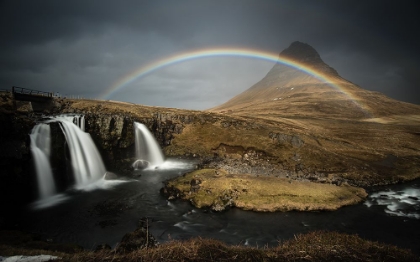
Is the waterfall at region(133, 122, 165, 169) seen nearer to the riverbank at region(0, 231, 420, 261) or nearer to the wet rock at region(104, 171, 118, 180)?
the wet rock at region(104, 171, 118, 180)

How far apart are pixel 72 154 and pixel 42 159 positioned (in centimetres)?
557

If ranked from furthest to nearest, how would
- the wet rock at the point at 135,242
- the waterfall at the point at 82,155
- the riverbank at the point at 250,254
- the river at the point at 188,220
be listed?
1. the waterfall at the point at 82,155
2. the river at the point at 188,220
3. the wet rock at the point at 135,242
4. the riverbank at the point at 250,254

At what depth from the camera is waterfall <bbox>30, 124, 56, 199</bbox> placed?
33116 mm

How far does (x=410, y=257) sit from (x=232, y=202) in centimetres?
2096

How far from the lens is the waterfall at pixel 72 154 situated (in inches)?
1329

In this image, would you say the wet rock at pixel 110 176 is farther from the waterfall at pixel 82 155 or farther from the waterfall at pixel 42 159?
the waterfall at pixel 42 159

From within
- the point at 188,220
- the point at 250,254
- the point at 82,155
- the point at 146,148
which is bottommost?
the point at 188,220

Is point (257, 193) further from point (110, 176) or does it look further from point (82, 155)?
point (82, 155)

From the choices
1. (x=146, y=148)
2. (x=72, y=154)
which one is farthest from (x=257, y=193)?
(x=146, y=148)

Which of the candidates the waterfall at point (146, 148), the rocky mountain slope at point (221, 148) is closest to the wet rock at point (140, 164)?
the waterfall at point (146, 148)

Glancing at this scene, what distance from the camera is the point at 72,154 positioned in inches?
1571

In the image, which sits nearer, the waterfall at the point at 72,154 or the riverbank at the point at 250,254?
the riverbank at the point at 250,254

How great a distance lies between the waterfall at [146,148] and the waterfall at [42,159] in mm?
19160

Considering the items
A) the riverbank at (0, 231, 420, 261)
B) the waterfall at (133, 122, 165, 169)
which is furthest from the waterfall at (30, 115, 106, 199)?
the riverbank at (0, 231, 420, 261)
